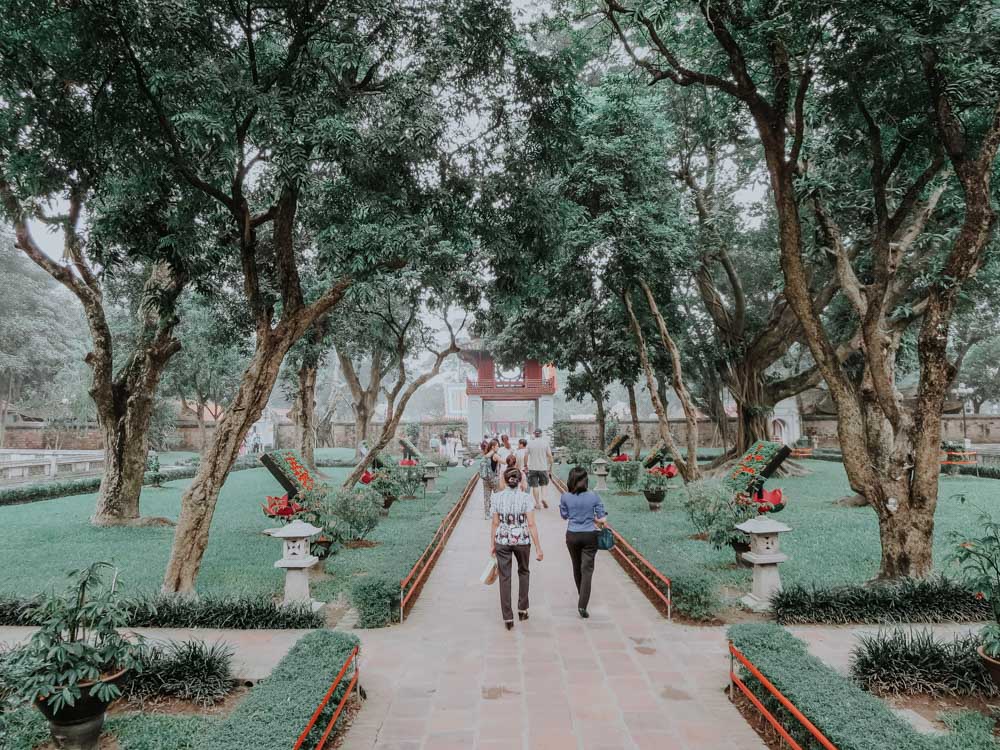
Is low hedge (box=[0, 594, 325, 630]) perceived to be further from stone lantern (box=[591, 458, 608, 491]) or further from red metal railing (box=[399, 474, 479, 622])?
stone lantern (box=[591, 458, 608, 491])

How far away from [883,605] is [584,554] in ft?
9.04

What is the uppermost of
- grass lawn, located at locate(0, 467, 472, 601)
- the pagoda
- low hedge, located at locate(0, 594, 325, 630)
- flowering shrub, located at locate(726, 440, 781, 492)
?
the pagoda

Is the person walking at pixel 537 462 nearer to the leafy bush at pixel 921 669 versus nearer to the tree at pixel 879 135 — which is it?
the tree at pixel 879 135

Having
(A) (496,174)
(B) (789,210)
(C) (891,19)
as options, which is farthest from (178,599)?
(C) (891,19)

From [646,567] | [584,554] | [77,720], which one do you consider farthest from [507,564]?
[77,720]

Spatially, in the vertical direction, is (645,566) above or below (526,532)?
below

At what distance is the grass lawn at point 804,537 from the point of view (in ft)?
22.8

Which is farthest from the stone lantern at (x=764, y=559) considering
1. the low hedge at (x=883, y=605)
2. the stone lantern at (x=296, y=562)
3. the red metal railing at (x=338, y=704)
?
the stone lantern at (x=296, y=562)

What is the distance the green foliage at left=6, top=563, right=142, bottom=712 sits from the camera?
313 cm

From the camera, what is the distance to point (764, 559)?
232 inches

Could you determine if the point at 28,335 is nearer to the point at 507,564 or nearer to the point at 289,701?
the point at 507,564

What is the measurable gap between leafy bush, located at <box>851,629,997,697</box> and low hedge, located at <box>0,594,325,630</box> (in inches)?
176

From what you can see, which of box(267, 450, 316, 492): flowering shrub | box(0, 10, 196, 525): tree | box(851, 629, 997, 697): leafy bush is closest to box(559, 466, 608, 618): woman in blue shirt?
box(851, 629, 997, 697): leafy bush

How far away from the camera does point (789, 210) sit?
6695mm
